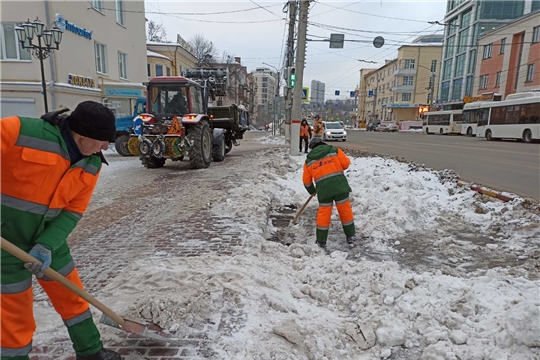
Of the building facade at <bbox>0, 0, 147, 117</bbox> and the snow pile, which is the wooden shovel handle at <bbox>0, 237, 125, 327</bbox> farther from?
the snow pile

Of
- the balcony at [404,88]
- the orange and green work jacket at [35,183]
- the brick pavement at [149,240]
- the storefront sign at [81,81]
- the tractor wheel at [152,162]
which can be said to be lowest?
the brick pavement at [149,240]

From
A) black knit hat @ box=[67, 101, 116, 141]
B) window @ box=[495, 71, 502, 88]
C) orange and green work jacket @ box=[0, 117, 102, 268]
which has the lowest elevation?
orange and green work jacket @ box=[0, 117, 102, 268]

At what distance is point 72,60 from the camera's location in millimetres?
18250

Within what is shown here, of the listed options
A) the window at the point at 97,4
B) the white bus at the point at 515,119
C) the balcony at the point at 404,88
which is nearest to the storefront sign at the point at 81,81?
the window at the point at 97,4

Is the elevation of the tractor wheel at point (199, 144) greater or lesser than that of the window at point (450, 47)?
lesser

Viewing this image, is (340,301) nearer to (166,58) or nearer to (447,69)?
(166,58)

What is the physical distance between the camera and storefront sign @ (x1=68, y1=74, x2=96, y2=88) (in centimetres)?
1800

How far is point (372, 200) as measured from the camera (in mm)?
6395

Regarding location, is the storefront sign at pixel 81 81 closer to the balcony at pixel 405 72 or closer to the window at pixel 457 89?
the window at pixel 457 89

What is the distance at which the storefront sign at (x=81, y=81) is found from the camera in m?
18.0

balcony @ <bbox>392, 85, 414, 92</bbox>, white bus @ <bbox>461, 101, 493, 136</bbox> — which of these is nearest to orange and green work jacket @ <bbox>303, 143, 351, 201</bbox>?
white bus @ <bbox>461, 101, 493, 136</bbox>

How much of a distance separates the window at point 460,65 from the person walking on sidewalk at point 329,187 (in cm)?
5506

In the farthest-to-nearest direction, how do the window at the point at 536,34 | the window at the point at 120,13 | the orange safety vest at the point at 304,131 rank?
the window at the point at 536,34 → the window at the point at 120,13 → the orange safety vest at the point at 304,131

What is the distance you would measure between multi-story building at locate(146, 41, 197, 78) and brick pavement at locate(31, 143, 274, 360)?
1115 inches
